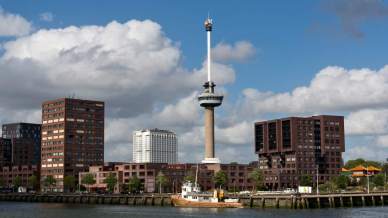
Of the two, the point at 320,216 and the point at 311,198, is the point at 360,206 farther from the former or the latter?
the point at 320,216

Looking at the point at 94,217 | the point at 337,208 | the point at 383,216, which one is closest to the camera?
the point at 383,216

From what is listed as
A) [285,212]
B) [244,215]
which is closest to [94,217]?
[244,215]

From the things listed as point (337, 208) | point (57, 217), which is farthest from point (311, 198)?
point (57, 217)

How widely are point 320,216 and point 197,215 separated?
30308mm

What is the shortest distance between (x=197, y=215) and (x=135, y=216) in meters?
15.1

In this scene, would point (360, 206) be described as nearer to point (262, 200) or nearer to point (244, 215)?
point (262, 200)

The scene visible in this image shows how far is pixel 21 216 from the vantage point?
168 m

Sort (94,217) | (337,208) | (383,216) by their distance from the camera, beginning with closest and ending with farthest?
(383,216)
(94,217)
(337,208)

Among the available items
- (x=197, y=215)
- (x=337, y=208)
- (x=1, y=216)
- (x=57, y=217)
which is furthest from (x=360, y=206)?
(x=1, y=216)

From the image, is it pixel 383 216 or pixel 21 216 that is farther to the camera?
pixel 21 216

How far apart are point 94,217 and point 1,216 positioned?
79.5 feet

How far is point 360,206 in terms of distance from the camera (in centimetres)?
19962

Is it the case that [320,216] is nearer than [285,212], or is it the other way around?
[320,216]

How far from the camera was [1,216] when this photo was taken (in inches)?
6668
